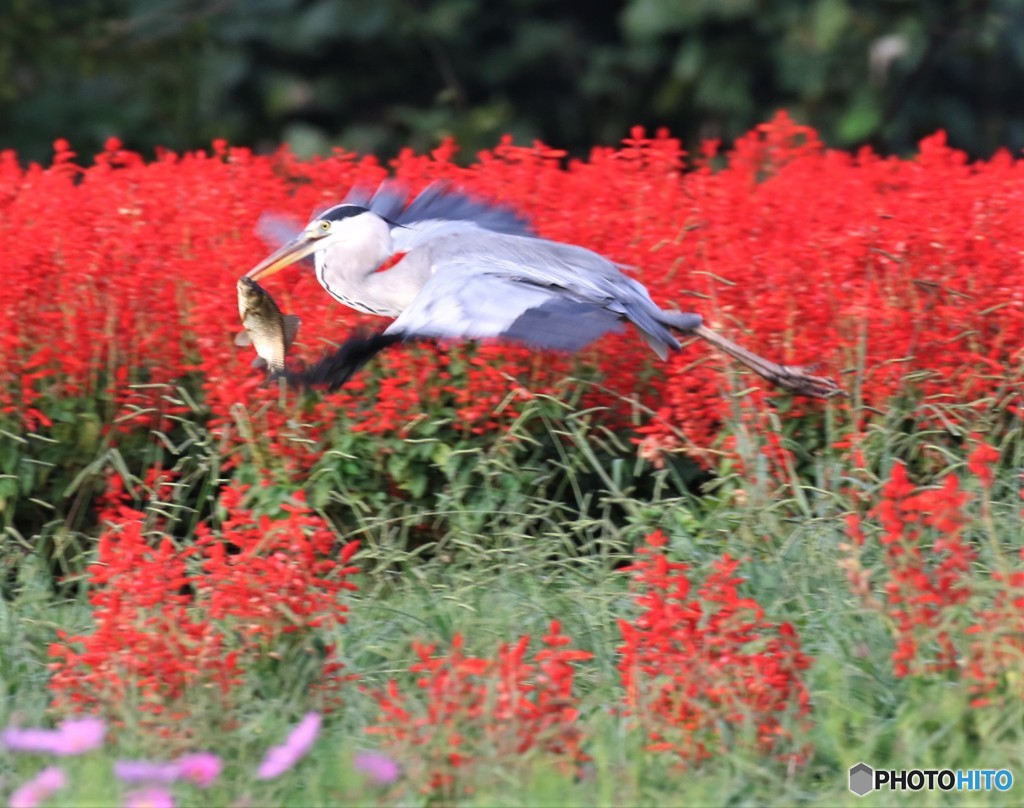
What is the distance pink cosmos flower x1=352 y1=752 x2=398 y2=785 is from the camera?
11.1 ft

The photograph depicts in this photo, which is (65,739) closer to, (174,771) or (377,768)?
(174,771)

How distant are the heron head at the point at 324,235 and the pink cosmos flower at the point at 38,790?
6.15 ft

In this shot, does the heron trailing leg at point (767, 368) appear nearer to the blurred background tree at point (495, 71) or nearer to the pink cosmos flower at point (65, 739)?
the pink cosmos flower at point (65, 739)

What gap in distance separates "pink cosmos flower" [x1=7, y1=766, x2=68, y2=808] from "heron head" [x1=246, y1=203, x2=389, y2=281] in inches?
73.8

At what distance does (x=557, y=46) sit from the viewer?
433 inches

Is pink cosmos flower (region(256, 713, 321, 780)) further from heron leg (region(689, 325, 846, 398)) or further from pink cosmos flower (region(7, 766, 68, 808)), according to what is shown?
heron leg (region(689, 325, 846, 398))

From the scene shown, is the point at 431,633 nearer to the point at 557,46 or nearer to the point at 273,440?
the point at 273,440

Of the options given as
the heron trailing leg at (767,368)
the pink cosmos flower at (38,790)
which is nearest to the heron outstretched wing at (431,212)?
the heron trailing leg at (767,368)

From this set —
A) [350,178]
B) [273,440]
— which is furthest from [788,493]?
[350,178]

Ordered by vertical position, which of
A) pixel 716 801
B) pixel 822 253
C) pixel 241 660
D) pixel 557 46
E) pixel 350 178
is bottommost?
pixel 716 801

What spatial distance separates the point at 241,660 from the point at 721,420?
1.72 metres

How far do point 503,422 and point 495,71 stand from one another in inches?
263

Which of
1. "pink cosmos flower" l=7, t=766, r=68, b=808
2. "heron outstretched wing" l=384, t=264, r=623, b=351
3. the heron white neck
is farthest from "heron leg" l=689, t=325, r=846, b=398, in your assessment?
"pink cosmos flower" l=7, t=766, r=68, b=808

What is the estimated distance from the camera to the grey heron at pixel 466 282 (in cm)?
411
